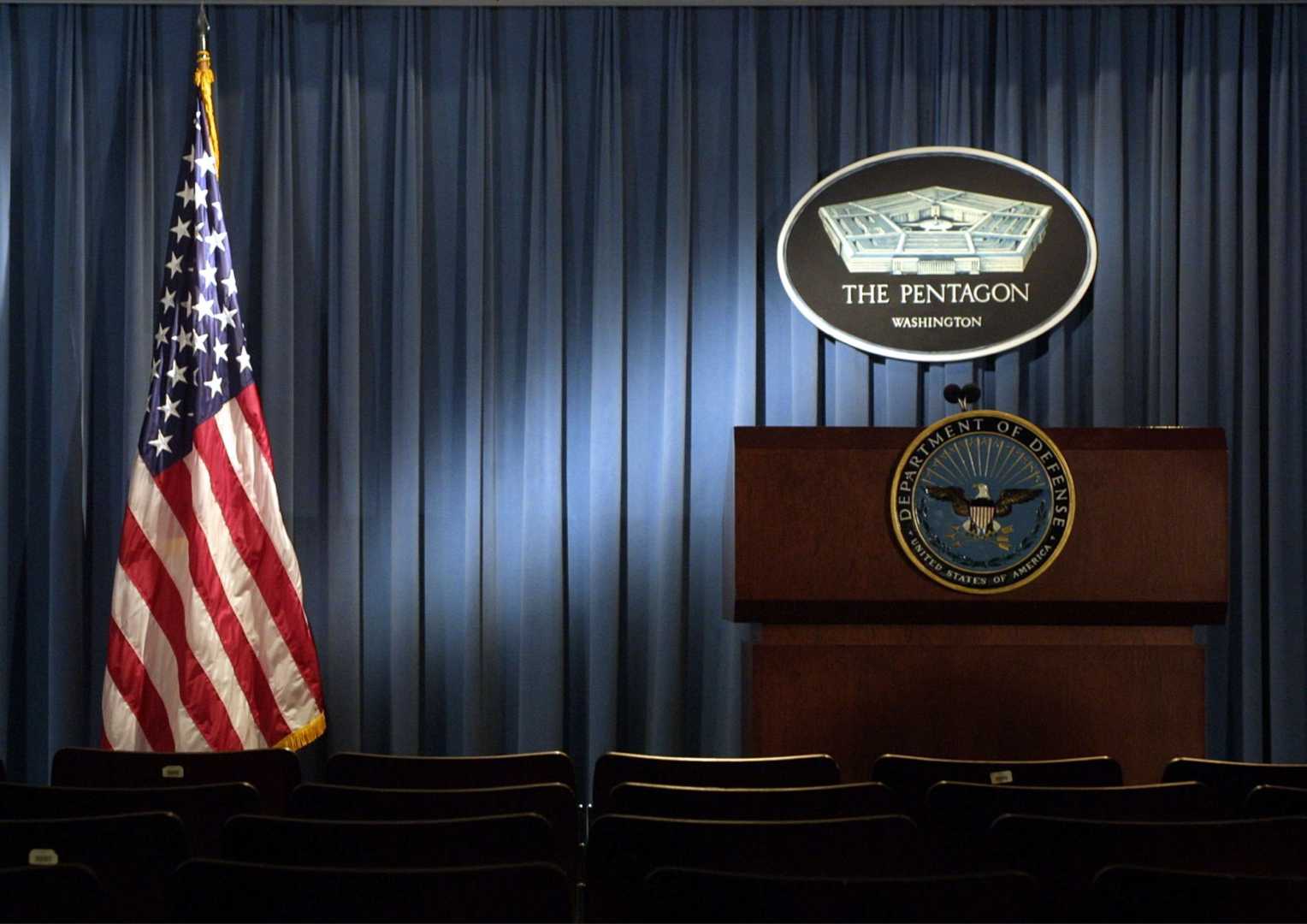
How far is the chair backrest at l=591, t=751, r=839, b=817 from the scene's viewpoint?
3195 mm

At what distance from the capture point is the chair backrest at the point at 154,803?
2754mm

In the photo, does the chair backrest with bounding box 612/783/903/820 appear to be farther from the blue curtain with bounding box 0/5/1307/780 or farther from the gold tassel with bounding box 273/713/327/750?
the blue curtain with bounding box 0/5/1307/780

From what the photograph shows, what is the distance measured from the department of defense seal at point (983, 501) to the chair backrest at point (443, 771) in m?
1.64

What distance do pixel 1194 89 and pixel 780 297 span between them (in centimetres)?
202

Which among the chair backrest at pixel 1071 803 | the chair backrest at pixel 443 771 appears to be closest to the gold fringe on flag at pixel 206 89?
the chair backrest at pixel 443 771

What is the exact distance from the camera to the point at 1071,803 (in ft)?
9.08

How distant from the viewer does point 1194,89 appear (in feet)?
18.0

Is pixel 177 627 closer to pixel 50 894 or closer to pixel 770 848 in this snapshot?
pixel 50 894

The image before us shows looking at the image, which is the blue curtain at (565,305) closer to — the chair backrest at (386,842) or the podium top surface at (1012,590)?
the podium top surface at (1012,590)

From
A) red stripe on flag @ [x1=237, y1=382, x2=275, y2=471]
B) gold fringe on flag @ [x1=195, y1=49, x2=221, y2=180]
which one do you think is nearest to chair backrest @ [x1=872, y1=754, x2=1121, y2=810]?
red stripe on flag @ [x1=237, y1=382, x2=275, y2=471]

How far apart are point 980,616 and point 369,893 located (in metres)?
2.92

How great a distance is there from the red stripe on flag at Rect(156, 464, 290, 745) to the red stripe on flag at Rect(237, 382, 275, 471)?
0.30 m

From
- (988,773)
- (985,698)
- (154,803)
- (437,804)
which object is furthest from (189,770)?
(985,698)

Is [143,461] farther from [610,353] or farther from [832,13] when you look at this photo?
[832,13]
